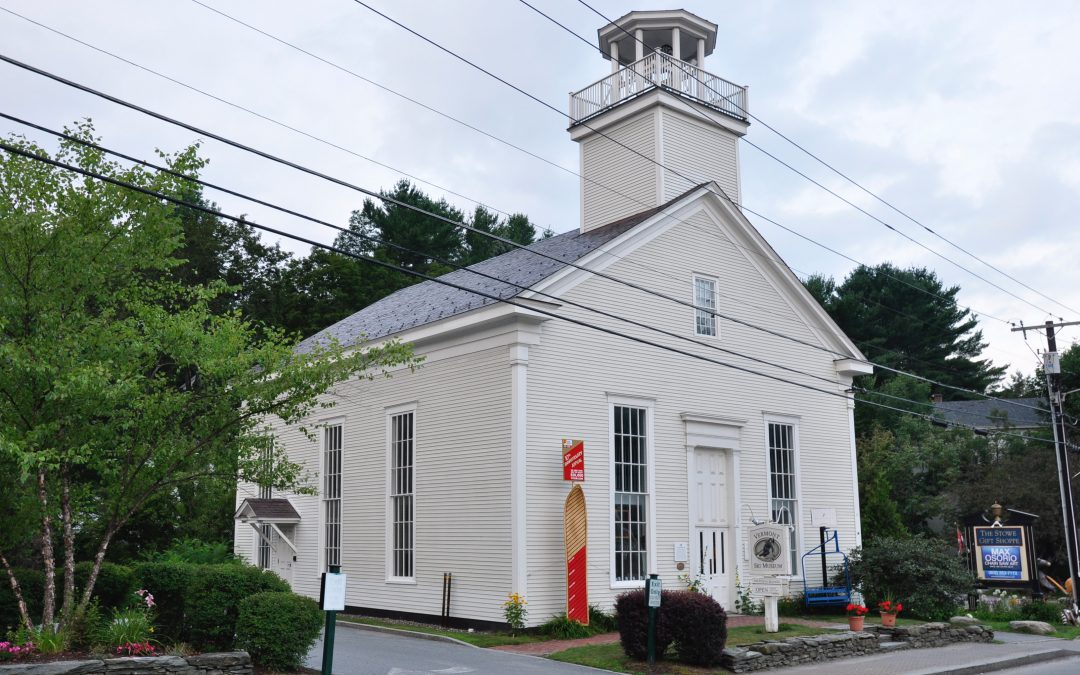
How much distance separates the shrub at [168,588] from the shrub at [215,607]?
1.73ft

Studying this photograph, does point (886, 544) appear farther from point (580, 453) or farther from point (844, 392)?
point (580, 453)

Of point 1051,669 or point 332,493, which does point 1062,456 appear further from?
point 332,493

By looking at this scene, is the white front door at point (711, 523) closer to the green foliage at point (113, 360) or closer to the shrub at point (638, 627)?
the shrub at point (638, 627)

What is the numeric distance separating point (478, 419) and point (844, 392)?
10310 mm

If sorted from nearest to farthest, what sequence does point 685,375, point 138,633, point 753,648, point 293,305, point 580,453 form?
1. point 138,633
2. point 753,648
3. point 580,453
4. point 685,375
5. point 293,305

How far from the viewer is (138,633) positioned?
11.4m

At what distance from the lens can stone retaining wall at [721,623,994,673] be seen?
14359 mm

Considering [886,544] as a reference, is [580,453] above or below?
above

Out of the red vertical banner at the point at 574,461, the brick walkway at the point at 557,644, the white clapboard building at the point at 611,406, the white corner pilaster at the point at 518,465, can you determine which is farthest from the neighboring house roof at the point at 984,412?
the white corner pilaster at the point at 518,465

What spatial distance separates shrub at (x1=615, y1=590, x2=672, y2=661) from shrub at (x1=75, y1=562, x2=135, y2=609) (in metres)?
6.80

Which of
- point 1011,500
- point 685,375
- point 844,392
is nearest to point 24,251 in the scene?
point 685,375

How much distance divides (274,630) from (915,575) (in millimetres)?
14146

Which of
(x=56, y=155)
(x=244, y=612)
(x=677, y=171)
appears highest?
(x=677, y=171)

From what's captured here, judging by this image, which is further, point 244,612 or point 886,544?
point 886,544
